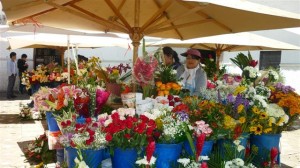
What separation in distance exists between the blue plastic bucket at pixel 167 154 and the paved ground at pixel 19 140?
2902mm

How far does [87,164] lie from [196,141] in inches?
34.2

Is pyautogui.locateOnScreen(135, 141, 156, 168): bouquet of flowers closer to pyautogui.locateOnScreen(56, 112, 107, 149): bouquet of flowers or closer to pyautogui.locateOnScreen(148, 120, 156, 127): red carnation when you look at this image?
pyautogui.locateOnScreen(148, 120, 156, 127): red carnation

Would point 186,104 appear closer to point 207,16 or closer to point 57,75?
point 207,16

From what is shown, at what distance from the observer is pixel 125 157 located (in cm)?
265

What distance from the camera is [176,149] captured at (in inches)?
109

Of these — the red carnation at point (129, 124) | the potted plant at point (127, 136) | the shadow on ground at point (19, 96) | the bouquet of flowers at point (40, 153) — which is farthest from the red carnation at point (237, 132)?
the shadow on ground at point (19, 96)

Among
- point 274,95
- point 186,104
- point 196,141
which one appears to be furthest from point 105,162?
point 274,95

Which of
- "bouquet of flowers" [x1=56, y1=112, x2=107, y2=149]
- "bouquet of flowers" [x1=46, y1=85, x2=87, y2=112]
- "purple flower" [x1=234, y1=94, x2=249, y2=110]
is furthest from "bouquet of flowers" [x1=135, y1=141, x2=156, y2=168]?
"purple flower" [x1=234, y1=94, x2=249, y2=110]

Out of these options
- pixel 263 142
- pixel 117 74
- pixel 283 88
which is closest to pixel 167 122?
pixel 117 74

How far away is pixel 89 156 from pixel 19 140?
4.44 metres

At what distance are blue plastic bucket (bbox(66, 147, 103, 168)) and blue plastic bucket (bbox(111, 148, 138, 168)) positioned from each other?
0.41ft

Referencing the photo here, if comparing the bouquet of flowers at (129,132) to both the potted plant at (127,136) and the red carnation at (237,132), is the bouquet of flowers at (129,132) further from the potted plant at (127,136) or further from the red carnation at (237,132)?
the red carnation at (237,132)

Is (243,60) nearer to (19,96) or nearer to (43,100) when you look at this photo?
(43,100)

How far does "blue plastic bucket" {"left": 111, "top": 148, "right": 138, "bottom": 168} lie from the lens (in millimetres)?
2633
